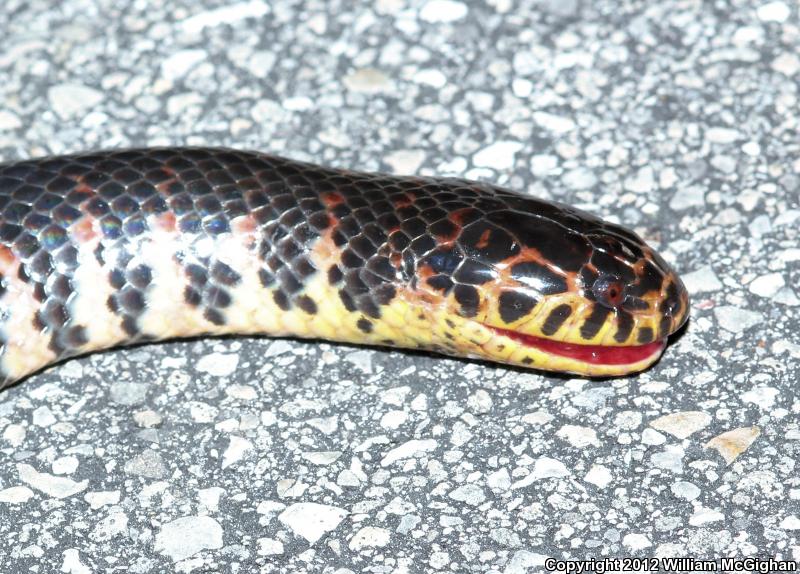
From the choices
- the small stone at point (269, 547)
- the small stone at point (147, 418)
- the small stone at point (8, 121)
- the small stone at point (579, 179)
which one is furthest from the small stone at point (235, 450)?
the small stone at point (8, 121)

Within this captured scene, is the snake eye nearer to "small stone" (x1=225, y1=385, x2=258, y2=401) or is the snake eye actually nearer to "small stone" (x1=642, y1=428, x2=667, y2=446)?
"small stone" (x1=642, y1=428, x2=667, y2=446)

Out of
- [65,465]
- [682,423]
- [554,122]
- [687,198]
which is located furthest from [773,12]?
[65,465]

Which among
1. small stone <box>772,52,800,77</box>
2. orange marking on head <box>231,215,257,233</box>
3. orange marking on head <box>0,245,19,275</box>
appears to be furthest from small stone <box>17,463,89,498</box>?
small stone <box>772,52,800,77</box>

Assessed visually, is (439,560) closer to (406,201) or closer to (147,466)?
(147,466)

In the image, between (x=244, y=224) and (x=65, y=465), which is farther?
(x=244, y=224)

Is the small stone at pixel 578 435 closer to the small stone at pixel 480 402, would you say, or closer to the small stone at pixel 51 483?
the small stone at pixel 480 402
